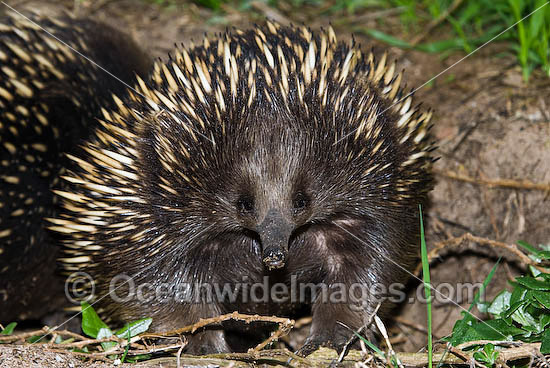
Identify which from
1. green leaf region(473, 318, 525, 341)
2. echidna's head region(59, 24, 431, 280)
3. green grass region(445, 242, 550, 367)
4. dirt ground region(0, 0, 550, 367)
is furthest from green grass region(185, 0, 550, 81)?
green leaf region(473, 318, 525, 341)

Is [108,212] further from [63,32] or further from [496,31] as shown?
[496,31]

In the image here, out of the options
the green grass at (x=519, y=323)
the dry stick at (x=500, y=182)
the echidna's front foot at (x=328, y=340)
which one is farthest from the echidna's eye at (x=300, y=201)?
the dry stick at (x=500, y=182)

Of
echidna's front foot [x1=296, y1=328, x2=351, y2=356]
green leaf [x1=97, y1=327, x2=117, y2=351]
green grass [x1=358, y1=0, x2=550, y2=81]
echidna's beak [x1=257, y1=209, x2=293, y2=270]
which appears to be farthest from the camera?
green grass [x1=358, y1=0, x2=550, y2=81]

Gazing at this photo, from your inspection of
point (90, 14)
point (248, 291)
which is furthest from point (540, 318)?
point (90, 14)

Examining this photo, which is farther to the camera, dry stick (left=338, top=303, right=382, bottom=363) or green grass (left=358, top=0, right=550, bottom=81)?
green grass (left=358, top=0, right=550, bottom=81)

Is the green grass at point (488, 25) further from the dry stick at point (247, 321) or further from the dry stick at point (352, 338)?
the dry stick at point (247, 321)

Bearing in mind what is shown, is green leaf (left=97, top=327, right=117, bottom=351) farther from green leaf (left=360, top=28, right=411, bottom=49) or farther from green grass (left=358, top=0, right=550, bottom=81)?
green leaf (left=360, top=28, right=411, bottom=49)

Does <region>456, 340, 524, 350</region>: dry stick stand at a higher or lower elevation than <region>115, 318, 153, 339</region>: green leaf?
lower
